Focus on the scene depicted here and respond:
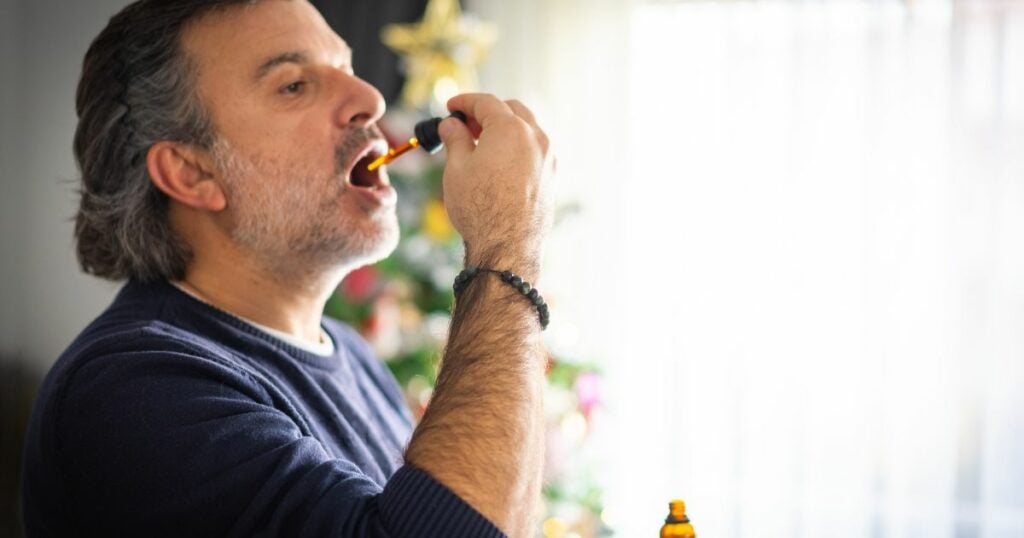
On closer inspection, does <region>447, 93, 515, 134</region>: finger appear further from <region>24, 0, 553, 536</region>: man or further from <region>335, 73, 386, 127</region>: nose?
<region>335, 73, 386, 127</region>: nose

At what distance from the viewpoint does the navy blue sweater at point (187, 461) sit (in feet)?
2.84

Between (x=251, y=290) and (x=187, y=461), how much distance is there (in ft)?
1.39

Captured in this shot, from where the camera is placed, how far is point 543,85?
3697mm

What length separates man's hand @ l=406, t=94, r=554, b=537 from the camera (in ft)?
2.88

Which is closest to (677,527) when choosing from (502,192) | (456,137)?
(502,192)

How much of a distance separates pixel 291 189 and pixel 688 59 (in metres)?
2.36

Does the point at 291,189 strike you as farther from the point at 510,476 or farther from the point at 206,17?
the point at 510,476

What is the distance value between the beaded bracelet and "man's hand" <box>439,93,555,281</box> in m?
0.01

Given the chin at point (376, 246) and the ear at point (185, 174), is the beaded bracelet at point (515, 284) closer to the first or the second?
the chin at point (376, 246)

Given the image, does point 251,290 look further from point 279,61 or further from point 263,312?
point 279,61

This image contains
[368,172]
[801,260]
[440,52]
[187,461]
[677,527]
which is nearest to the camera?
[677,527]

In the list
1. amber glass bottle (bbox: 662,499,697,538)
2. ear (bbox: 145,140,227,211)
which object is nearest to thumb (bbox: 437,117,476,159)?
ear (bbox: 145,140,227,211)

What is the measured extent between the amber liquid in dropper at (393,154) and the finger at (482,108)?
0.28 feet

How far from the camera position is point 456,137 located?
1139 millimetres
